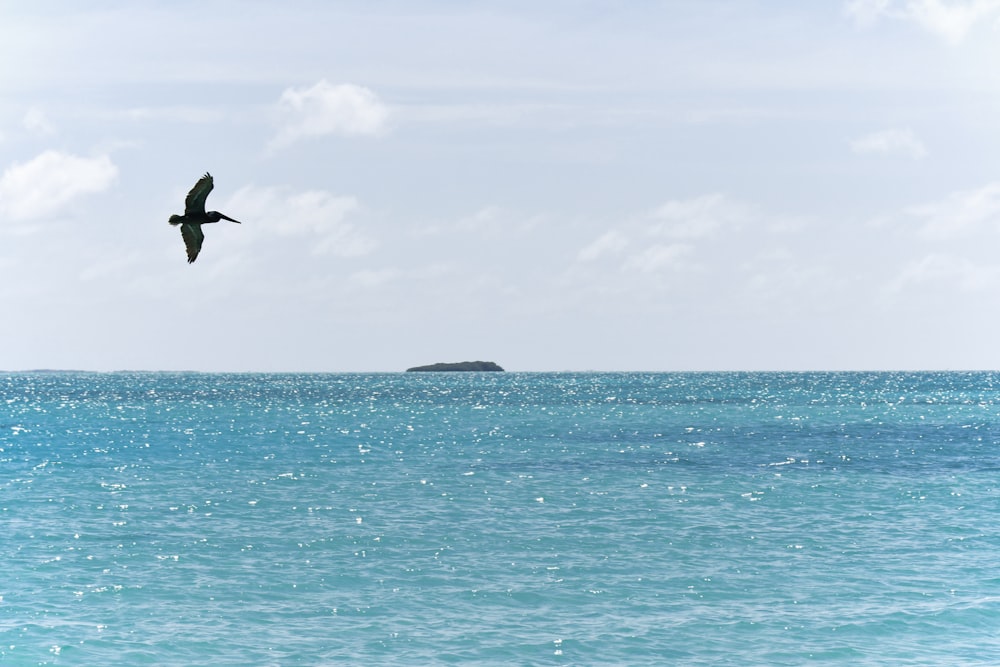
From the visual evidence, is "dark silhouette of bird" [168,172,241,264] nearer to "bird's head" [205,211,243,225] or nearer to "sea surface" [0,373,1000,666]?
"bird's head" [205,211,243,225]

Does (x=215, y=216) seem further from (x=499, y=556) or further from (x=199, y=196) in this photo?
(x=499, y=556)

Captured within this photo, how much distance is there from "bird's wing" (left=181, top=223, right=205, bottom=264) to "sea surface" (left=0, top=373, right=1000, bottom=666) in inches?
393

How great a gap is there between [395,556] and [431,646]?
8.41 m

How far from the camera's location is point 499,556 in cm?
3231

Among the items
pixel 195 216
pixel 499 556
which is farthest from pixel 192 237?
pixel 499 556

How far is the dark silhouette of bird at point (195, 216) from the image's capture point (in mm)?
18500

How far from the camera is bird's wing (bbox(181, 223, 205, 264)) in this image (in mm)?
18828

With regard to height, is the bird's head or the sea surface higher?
the bird's head

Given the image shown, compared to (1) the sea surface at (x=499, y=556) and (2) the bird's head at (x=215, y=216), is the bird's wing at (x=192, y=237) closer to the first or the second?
(2) the bird's head at (x=215, y=216)

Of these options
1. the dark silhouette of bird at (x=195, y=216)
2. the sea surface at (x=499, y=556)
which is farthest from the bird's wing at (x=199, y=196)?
the sea surface at (x=499, y=556)

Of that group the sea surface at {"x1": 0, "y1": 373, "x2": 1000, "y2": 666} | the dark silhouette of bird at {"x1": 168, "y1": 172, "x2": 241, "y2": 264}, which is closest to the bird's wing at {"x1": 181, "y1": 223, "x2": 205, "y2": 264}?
the dark silhouette of bird at {"x1": 168, "y1": 172, "x2": 241, "y2": 264}

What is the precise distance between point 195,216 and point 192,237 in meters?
0.47

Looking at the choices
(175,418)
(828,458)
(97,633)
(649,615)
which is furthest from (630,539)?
(175,418)

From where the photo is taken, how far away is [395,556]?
106 feet
